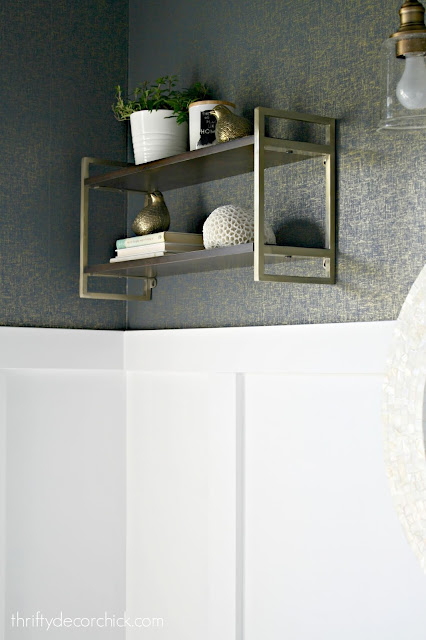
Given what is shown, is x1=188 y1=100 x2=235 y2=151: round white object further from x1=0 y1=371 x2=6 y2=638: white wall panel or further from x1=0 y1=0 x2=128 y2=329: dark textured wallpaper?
x1=0 y1=371 x2=6 y2=638: white wall panel

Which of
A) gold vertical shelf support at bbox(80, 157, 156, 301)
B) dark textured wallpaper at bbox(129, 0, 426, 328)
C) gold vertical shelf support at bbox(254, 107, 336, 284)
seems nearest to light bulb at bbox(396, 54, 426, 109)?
dark textured wallpaper at bbox(129, 0, 426, 328)

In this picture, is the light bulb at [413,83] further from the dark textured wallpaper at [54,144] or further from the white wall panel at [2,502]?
the white wall panel at [2,502]

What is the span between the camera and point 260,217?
152cm

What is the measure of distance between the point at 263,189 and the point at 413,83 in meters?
0.38

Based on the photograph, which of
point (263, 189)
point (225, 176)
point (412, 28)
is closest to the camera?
point (412, 28)

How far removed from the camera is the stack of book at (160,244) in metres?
1.81

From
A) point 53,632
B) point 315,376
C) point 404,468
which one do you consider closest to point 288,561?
point 315,376

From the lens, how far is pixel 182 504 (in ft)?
6.52

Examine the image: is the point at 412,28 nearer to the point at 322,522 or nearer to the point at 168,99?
the point at 168,99

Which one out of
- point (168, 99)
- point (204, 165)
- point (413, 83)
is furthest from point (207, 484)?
point (413, 83)

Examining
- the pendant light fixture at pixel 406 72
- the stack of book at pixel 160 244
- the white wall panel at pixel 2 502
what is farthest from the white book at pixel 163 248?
the pendant light fixture at pixel 406 72

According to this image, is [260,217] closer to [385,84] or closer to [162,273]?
[385,84]

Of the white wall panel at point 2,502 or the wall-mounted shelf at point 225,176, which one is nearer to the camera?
the wall-mounted shelf at point 225,176

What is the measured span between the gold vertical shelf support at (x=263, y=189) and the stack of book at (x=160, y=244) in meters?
0.34
